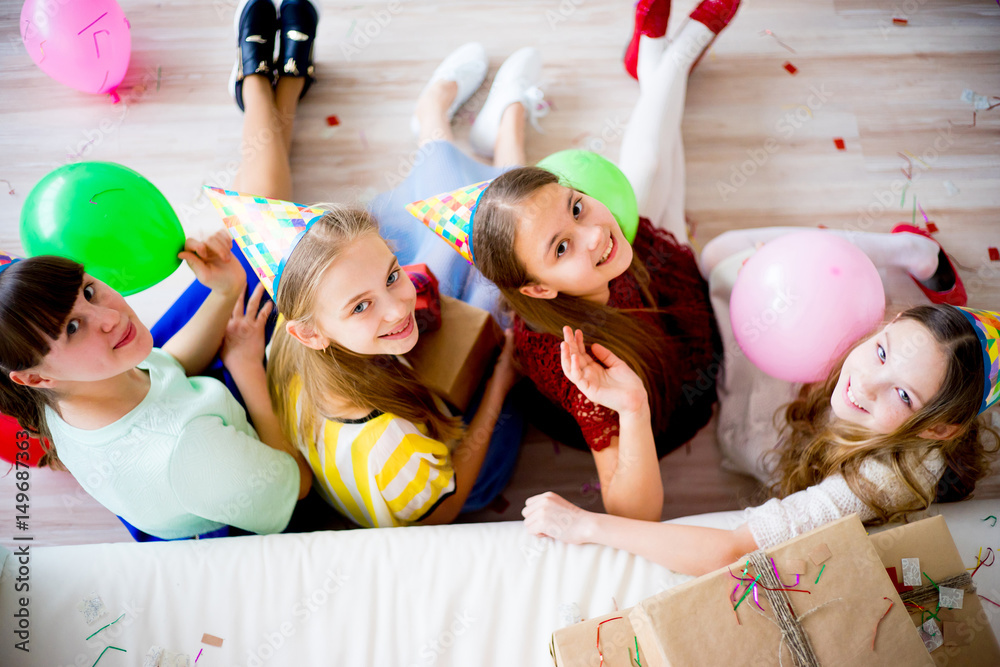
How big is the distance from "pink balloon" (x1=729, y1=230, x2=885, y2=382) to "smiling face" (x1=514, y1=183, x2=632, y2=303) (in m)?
0.31

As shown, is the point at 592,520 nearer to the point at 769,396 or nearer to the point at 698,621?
the point at 698,621

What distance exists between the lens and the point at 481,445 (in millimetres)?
1519

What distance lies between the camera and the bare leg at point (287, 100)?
2.02 m

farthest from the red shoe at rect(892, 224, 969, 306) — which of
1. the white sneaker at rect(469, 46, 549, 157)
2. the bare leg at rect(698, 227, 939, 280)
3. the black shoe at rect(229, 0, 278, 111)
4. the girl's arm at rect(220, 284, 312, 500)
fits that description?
the black shoe at rect(229, 0, 278, 111)

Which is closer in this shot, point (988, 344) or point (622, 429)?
point (988, 344)

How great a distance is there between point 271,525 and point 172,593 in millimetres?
227

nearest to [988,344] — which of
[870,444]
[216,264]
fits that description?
[870,444]

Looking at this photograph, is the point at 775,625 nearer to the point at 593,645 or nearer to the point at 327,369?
the point at 593,645

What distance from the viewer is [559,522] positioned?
1.27 meters

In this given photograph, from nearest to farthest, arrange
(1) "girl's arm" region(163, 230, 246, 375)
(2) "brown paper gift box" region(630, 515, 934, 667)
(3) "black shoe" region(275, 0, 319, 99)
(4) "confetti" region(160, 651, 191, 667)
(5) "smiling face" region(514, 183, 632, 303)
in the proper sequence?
(2) "brown paper gift box" region(630, 515, 934, 667)
(4) "confetti" region(160, 651, 191, 667)
(5) "smiling face" region(514, 183, 632, 303)
(1) "girl's arm" region(163, 230, 246, 375)
(3) "black shoe" region(275, 0, 319, 99)

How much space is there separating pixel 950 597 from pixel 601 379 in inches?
28.5

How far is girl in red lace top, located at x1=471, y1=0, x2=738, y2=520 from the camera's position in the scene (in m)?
1.28

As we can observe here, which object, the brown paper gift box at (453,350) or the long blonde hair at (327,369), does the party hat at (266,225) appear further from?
the brown paper gift box at (453,350)

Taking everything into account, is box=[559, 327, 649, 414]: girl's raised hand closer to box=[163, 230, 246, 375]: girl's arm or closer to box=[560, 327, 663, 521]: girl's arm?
box=[560, 327, 663, 521]: girl's arm
